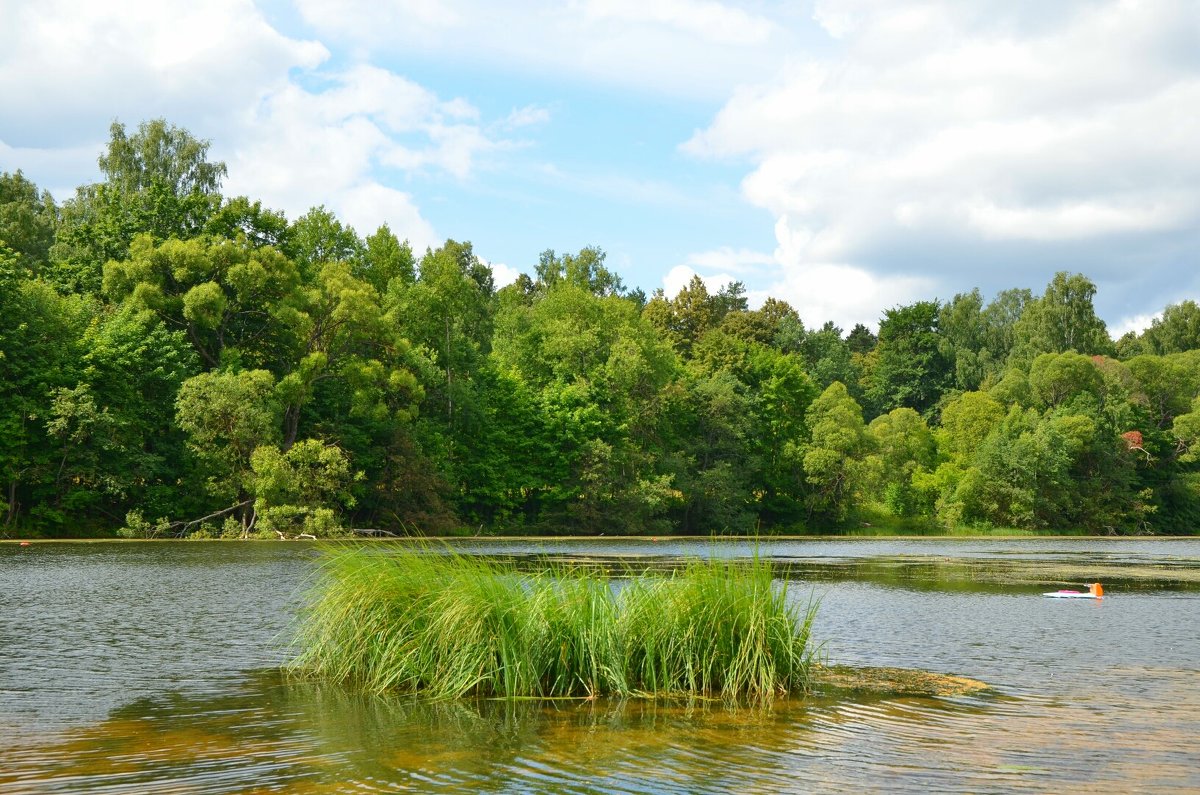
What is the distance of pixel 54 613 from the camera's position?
76.1 feet

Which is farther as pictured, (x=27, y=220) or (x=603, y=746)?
(x=27, y=220)

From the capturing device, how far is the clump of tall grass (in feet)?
47.0

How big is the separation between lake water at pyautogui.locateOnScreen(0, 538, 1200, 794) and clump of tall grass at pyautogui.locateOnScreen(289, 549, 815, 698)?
1.42 feet

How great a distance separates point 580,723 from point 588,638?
5.27 ft

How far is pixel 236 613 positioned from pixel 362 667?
9.35 m

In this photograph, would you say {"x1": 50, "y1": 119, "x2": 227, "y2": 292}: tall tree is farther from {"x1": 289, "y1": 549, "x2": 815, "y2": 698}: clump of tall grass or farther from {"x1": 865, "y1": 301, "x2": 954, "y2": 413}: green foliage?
{"x1": 865, "y1": 301, "x2": 954, "y2": 413}: green foliage

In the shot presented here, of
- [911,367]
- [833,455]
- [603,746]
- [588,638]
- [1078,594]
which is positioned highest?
[911,367]

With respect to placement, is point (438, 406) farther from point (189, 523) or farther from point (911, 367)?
point (911, 367)

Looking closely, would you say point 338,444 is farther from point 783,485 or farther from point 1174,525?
point 1174,525

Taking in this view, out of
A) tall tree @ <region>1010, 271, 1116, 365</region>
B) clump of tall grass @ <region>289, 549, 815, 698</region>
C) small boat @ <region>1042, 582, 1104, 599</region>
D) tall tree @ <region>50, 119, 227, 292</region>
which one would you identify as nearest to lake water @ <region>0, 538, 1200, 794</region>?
clump of tall grass @ <region>289, 549, 815, 698</region>

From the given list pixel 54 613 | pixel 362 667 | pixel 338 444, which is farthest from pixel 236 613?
pixel 338 444

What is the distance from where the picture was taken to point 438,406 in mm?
75688

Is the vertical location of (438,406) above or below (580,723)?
above

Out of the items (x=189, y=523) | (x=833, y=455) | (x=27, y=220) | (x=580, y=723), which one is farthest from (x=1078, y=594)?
(x=27, y=220)
